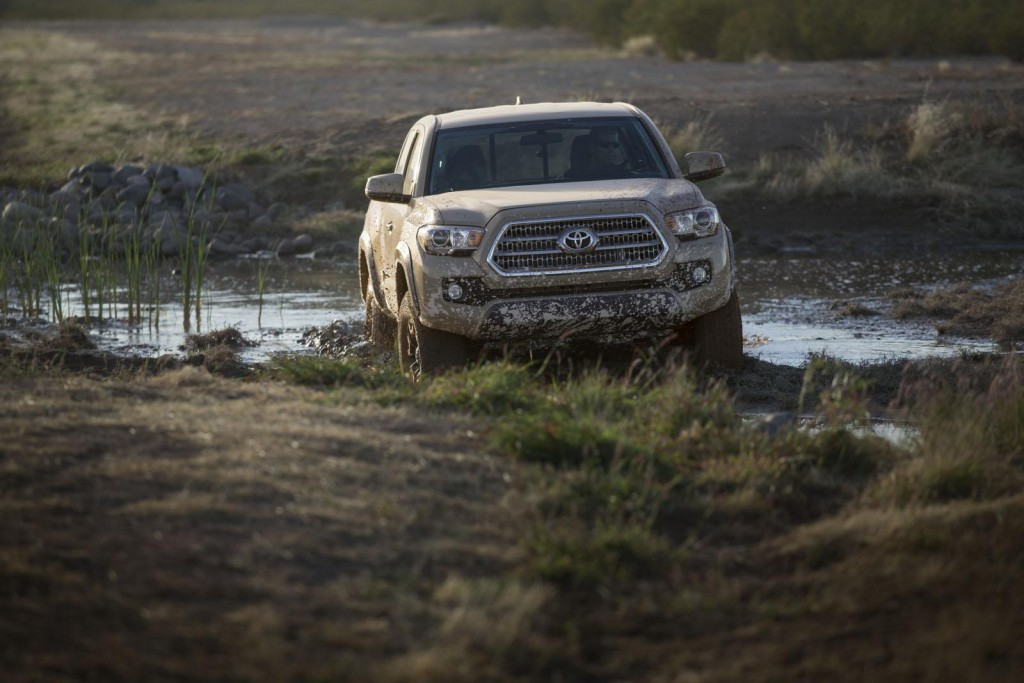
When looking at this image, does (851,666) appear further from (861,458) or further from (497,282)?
(497,282)

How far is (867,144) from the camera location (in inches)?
811

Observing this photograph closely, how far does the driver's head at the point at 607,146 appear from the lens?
9.74 m

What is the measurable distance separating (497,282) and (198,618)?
422 centimetres

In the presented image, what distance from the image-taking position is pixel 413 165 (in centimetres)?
1012

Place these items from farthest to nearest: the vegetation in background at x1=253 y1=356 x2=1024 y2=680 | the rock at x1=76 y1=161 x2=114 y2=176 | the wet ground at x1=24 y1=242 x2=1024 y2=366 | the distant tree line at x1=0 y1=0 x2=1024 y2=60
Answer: the distant tree line at x1=0 y1=0 x2=1024 y2=60
the rock at x1=76 y1=161 x2=114 y2=176
the wet ground at x1=24 y1=242 x2=1024 y2=366
the vegetation in background at x1=253 y1=356 x2=1024 y2=680

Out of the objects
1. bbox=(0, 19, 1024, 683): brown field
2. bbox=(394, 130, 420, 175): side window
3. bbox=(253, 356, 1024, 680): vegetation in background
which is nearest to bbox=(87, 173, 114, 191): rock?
bbox=(394, 130, 420, 175): side window

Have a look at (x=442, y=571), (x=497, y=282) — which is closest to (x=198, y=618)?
(x=442, y=571)

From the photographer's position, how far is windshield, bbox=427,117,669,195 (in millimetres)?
9609

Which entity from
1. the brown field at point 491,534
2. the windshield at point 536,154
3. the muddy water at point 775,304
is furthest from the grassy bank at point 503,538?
the muddy water at point 775,304

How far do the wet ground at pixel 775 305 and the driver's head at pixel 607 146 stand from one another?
77.4 inches

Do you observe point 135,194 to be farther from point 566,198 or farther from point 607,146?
point 566,198

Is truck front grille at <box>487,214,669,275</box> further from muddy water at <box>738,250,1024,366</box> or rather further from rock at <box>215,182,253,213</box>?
rock at <box>215,182,253,213</box>

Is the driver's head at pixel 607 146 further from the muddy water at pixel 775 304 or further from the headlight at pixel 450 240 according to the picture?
the muddy water at pixel 775 304

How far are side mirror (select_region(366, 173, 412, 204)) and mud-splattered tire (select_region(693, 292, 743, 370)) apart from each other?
2121 mm
